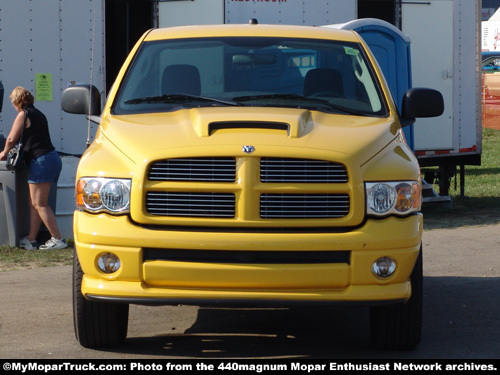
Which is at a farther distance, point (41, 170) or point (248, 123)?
point (41, 170)

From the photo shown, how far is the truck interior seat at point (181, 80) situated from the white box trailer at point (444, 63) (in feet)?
22.6

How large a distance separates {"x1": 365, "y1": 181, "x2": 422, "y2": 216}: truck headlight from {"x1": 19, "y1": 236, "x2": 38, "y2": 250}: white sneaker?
5721 mm

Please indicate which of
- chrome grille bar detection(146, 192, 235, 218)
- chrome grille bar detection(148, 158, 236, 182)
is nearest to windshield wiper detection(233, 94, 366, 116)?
chrome grille bar detection(148, 158, 236, 182)

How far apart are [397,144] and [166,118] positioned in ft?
4.49

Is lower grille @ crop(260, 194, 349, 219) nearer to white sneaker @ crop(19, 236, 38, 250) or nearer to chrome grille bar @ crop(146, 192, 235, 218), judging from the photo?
chrome grille bar @ crop(146, 192, 235, 218)

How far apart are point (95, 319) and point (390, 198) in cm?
182

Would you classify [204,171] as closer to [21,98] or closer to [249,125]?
[249,125]

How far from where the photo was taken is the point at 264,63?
691 centimetres

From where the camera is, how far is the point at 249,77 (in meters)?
6.77

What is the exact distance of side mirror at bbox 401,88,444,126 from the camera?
6.73 meters

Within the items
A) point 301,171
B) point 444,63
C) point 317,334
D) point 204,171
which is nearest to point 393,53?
point 444,63

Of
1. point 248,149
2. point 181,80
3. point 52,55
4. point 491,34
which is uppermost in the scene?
point 491,34
